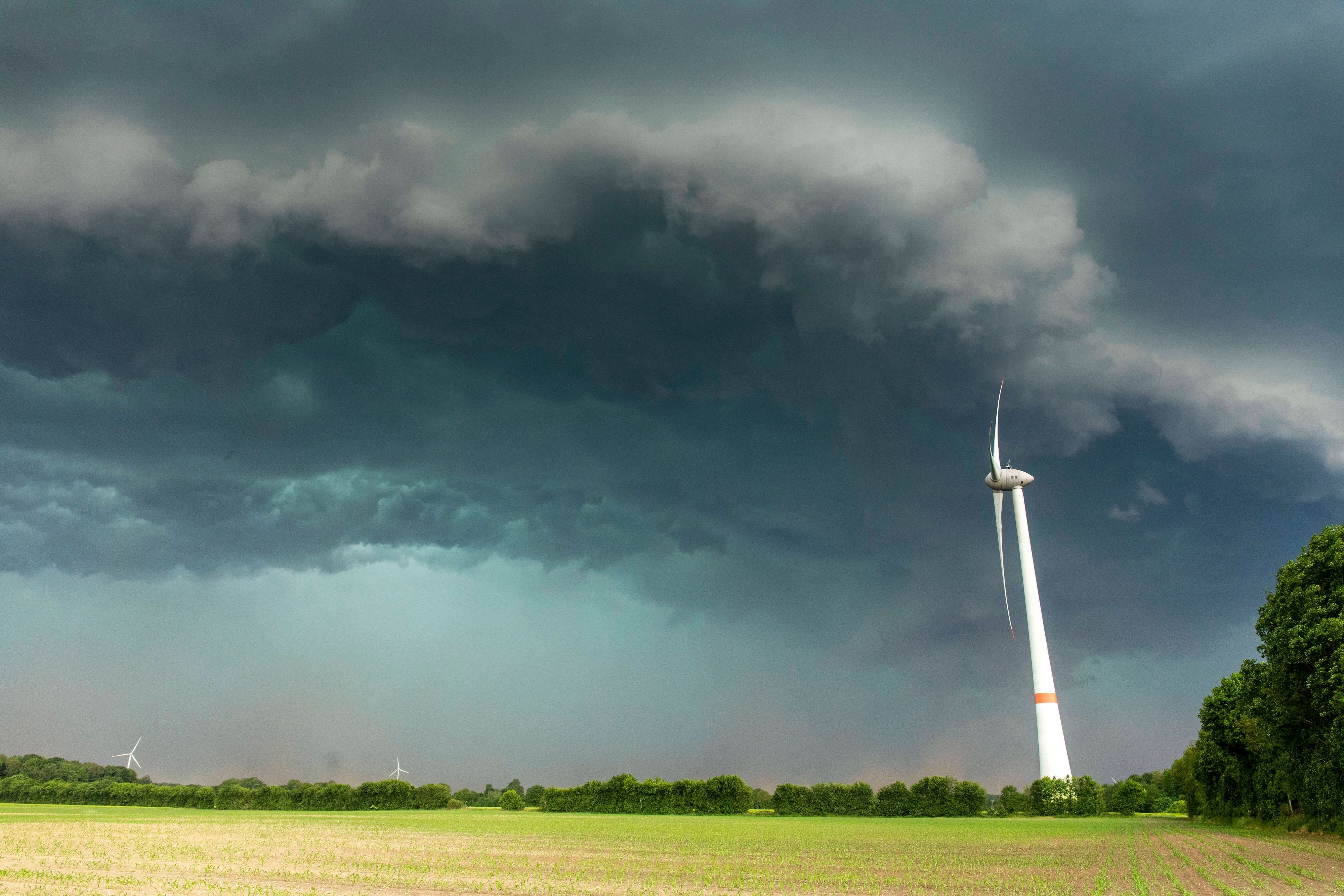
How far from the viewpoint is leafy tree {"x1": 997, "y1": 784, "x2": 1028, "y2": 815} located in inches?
5522

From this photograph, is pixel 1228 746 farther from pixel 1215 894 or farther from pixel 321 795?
pixel 321 795

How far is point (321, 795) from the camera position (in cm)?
17338

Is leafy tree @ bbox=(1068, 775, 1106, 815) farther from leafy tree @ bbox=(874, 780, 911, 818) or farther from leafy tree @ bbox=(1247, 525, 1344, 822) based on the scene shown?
leafy tree @ bbox=(1247, 525, 1344, 822)

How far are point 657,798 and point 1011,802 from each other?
6560 cm

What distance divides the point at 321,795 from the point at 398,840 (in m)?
132

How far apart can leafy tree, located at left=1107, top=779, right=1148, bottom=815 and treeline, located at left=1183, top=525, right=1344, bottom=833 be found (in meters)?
93.3

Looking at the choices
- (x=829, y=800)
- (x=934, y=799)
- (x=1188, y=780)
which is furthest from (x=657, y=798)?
(x=1188, y=780)

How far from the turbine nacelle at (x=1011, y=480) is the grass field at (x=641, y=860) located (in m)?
66.7

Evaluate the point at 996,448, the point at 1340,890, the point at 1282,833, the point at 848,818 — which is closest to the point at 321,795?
the point at 848,818

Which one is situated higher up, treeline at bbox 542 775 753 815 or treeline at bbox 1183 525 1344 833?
treeline at bbox 1183 525 1344 833

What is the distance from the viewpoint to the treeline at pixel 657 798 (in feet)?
493

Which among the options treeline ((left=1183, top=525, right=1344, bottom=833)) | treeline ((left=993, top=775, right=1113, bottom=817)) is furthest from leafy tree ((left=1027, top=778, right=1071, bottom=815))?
treeline ((left=1183, top=525, right=1344, bottom=833))

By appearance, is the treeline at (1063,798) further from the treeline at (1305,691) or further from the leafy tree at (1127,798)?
the treeline at (1305,691)

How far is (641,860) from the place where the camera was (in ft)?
157
